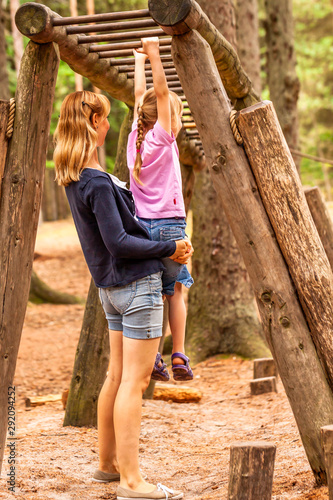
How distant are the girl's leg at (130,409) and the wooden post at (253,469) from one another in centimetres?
53

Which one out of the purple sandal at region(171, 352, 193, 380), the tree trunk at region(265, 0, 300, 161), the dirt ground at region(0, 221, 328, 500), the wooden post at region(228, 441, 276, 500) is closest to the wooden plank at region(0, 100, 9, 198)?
the purple sandal at region(171, 352, 193, 380)

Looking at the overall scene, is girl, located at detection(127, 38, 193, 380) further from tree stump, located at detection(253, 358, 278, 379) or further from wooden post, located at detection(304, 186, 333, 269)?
tree stump, located at detection(253, 358, 278, 379)

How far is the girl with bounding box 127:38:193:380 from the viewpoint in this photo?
2877 millimetres

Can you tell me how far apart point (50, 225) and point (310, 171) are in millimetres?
10418

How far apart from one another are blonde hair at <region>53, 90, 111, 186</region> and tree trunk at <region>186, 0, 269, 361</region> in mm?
4874

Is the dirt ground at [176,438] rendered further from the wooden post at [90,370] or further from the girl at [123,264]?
the girl at [123,264]

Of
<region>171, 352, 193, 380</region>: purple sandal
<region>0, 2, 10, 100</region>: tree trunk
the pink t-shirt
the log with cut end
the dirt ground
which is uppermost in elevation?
<region>0, 2, 10, 100</region>: tree trunk

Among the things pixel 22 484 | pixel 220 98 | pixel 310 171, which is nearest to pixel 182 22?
pixel 220 98

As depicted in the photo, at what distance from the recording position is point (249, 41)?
8969 mm

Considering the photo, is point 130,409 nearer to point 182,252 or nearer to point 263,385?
point 182,252

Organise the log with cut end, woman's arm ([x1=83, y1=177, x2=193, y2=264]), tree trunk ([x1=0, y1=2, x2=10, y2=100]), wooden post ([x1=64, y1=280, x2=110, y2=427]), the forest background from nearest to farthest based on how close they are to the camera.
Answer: woman's arm ([x1=83, y1=177, x2=193, y2=264]), wooden post ([x1=64, y1=280, x2=110, y2=427]), the log with cut end, tree trunk ([x1=0, y1=2, x2=10, y2=100]), the forest background

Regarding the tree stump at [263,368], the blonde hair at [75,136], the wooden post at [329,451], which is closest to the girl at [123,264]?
the blonde hair at [75,136]

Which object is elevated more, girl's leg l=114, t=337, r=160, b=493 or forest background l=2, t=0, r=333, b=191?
forest background l=2, t=0, r=333, b=191

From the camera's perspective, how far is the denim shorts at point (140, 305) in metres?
2.66
